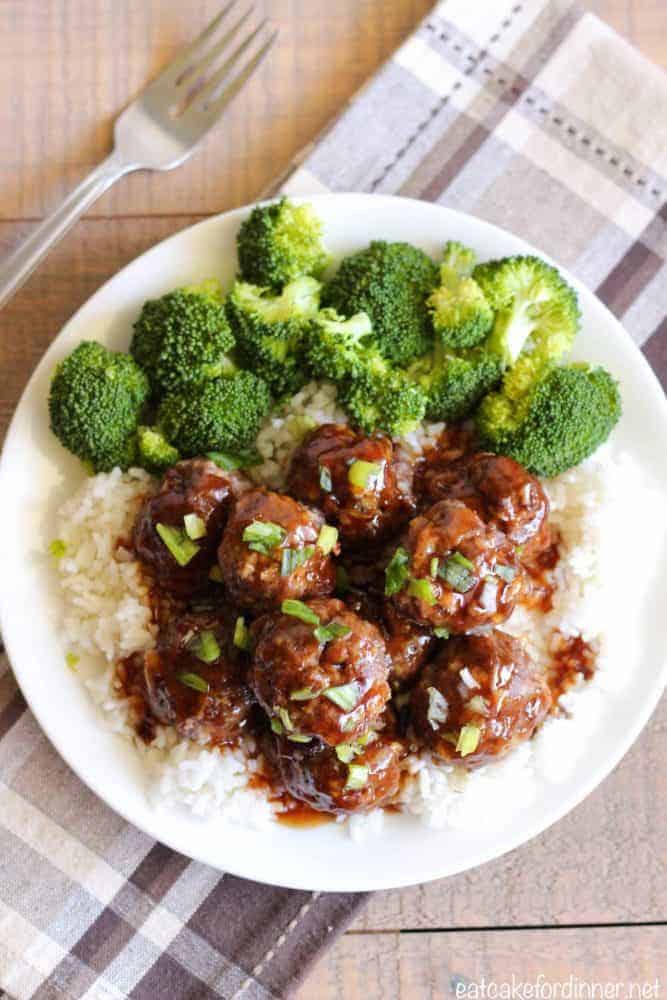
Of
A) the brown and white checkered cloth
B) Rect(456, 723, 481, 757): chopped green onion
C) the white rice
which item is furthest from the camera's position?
the brown and white checkered cloth

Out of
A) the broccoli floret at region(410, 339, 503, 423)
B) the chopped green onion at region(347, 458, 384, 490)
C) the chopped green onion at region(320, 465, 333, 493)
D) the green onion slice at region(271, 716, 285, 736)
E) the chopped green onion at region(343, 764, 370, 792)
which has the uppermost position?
the broccoli floret at region(410, 339, 503, 423)

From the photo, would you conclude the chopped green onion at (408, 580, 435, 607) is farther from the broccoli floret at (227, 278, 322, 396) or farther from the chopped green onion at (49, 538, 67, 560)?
the chopped green onion at (49, 538, 67, 560)

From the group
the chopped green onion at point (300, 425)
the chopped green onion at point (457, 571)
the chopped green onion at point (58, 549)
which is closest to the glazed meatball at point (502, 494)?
the chopped green onion at point (457, 571)

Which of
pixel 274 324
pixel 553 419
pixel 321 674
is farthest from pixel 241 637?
pixel 553 419

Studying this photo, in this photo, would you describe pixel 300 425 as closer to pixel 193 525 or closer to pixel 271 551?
pixel 193 525

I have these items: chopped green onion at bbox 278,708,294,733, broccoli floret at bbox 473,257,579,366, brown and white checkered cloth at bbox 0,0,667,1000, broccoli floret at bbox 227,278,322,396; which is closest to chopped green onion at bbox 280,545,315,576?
chopped green onion at bbox 278,708,294,733

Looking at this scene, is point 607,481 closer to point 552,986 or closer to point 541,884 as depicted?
point 541,884

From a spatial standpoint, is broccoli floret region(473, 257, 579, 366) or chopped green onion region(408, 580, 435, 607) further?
broccoli floret region(473, 257, 579, 366)

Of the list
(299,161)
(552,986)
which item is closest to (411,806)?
(552,986)
